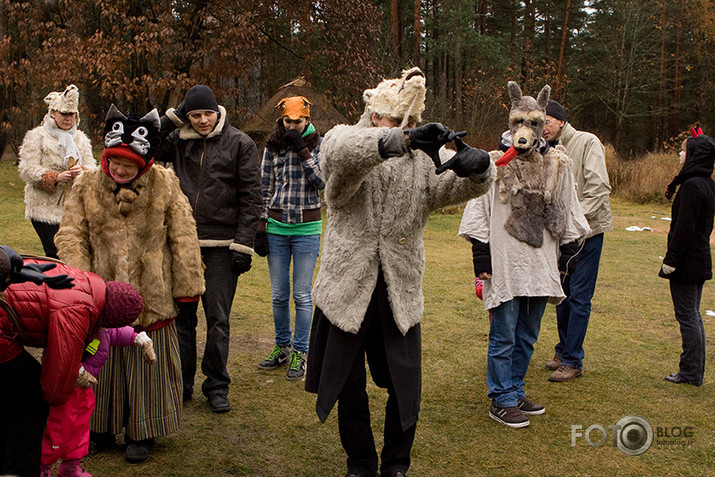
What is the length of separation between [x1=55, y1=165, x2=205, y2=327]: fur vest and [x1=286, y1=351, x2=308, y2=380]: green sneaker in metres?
1.47

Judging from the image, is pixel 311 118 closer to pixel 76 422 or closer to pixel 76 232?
pixel 76 232

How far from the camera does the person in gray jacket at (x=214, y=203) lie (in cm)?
446

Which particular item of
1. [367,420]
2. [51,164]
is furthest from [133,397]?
[51,164]

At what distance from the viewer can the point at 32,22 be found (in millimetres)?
14289

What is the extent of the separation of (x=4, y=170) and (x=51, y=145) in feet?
52.6

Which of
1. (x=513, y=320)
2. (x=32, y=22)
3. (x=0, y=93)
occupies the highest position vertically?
(x=32, y=22)

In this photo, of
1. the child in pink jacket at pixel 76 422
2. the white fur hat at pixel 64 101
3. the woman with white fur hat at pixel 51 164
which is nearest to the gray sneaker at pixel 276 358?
the child in pink jacket at pixel 76 422

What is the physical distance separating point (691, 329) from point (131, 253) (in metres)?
4.09

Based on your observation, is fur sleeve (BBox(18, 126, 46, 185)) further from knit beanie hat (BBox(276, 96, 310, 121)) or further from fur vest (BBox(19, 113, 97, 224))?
knit beanie hat (BBox(276, 96, 310, 121))

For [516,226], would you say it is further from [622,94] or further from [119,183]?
[622,94]

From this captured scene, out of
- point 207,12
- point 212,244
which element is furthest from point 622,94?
point 212,244

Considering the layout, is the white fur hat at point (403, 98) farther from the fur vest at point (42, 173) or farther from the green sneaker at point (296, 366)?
the fur vest at point (42, 173)

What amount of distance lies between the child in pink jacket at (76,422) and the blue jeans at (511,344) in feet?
7.87

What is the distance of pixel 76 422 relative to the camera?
3.12 meters
